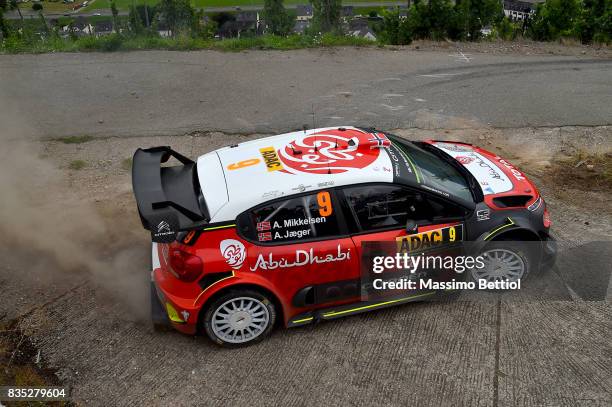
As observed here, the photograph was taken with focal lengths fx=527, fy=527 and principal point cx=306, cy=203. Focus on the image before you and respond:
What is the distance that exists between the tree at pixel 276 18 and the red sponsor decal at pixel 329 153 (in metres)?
11.2

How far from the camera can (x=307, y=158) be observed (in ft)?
16.5

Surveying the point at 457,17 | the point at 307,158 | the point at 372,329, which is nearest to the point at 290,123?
the point at 307,158

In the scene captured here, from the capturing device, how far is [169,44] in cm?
1360

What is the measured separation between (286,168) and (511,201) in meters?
2.29

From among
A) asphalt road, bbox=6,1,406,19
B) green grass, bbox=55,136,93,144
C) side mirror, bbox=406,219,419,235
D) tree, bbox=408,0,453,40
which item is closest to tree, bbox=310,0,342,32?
tree, bbox=408,0,453,40

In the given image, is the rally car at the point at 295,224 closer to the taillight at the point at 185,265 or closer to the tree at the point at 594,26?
the taillight at the point at 185,265

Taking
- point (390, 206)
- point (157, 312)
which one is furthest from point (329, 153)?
point (157, 312)

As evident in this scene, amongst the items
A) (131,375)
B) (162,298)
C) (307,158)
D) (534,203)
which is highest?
(307,158)

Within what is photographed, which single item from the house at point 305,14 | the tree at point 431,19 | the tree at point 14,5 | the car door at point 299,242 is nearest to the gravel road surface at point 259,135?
the car door at point 299,242

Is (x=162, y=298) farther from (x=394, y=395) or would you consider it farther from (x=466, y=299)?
(x=466, y=299)

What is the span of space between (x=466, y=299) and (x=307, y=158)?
2.21 meters

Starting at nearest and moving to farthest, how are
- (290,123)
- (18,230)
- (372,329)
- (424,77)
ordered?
(372,329), (18,230), (290,123), (424,77)

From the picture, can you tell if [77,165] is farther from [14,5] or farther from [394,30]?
[14,5]

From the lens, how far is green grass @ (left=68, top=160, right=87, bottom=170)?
8.41 m
